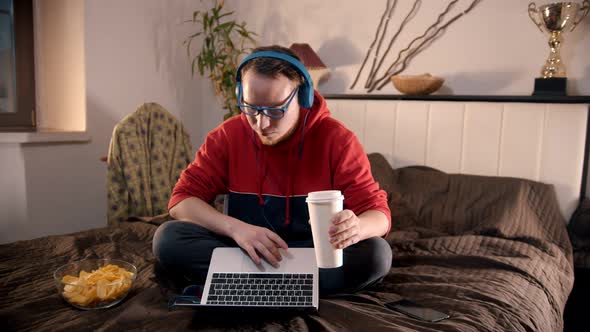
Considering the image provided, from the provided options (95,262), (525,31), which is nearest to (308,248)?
(95,262)

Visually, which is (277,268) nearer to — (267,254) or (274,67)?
(267,254)

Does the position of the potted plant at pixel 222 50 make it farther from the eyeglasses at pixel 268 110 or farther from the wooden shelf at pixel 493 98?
the eyeglasses at pixel 268 110

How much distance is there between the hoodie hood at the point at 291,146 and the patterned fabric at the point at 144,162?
0.99 meters

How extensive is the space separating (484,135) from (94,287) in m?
1.86

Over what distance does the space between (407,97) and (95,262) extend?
1.74m

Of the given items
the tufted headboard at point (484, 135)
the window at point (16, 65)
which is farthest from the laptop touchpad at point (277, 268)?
the window at point (16, 65)

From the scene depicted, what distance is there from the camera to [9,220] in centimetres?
240

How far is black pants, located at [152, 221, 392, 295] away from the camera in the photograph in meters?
1.18

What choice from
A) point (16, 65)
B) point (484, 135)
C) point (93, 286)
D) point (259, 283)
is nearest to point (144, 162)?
point (16, 65)

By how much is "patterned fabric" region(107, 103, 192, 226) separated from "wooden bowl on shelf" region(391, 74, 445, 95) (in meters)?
Result: 1.20

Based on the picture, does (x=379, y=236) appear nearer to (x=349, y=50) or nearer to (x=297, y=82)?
(x=297, y=82)

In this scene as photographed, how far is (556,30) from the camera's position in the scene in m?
2.05

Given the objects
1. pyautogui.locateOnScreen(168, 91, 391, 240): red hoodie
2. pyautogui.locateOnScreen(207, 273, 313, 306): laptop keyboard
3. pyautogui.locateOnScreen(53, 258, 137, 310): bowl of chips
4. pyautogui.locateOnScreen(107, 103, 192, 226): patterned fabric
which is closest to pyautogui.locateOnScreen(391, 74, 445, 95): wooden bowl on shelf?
pyautogui.locateOnScreen(168, 91, 391, 240): red hoodie

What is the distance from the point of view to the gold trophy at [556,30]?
1999mm
